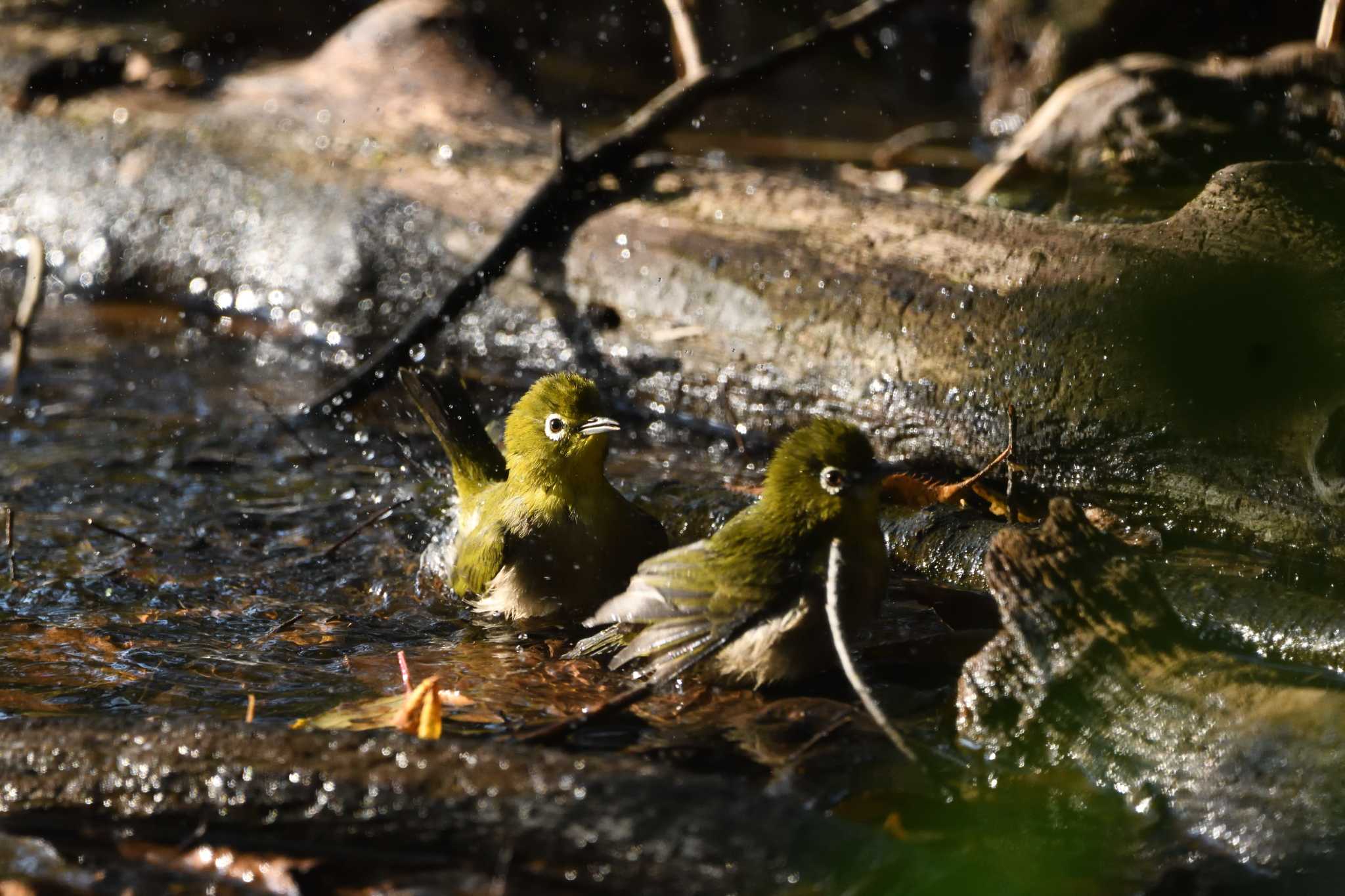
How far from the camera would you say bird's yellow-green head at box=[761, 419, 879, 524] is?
3973 millimetres

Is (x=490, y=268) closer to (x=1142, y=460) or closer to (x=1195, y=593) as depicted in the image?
(x=1142, y=460)

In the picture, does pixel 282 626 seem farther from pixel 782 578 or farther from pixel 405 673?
pixel 782 578

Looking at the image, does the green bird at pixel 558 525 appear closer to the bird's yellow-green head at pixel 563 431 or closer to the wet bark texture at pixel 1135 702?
the bird's yellow-green head at pixel 563 431

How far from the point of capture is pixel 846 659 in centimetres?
341

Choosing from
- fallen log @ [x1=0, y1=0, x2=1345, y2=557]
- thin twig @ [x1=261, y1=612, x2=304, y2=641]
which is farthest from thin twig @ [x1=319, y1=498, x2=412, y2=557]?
fallen log @ [x1=0, y1=0, x2=1345, y2=557]

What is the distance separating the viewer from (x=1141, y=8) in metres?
10.3

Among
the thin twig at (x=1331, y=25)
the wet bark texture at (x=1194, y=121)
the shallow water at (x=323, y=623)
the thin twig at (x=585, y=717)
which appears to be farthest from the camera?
the thin twig at (x=1331, y=25)

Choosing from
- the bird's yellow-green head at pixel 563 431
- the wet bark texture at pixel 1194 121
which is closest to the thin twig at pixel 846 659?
the bird's yellow-green head at pixel 563 431

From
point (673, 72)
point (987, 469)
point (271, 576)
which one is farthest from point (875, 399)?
point (673, 72)

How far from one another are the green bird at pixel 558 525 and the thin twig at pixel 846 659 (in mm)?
1226

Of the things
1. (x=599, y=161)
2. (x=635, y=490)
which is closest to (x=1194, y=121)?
(x=599, y=161)

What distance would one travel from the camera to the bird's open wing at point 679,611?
3969mm

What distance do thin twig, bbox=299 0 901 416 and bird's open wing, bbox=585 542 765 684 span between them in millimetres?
3126

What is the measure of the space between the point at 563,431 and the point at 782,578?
1275 millimetres
